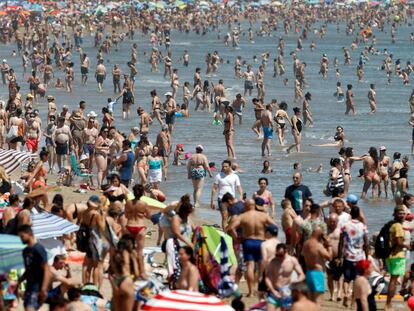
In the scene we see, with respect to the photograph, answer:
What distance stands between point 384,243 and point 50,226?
349 cm

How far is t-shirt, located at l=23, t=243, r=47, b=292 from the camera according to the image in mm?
11086

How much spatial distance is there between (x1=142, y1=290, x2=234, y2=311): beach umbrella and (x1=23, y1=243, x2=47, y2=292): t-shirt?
3.64 ft

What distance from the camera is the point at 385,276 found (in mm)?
14727

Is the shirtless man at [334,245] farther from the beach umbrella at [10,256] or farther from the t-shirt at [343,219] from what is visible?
the beach umbrella at [10,256]

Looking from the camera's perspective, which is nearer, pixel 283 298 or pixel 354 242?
pixel 283 298

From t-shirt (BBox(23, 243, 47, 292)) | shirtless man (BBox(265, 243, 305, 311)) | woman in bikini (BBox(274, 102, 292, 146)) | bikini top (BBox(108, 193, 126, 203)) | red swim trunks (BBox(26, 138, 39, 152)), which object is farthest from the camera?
woman in bikini (BBox(274, 102, 292, 146))

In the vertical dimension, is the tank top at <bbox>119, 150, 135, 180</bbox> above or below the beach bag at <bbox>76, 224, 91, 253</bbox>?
below

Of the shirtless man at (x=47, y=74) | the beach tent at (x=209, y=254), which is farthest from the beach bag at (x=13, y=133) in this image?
the shirtless man at (x=47, y=74)

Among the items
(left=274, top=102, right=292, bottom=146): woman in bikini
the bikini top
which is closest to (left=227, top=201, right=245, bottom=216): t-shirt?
the bikini top

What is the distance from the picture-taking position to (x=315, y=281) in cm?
1165

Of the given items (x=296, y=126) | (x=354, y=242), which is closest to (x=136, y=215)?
(x=354, y=242)

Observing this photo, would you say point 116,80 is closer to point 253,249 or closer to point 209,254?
point 253,249

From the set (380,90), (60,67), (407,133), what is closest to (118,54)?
(60,67)

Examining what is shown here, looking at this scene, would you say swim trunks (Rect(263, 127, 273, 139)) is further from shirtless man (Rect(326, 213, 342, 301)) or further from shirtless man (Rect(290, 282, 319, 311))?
shirtless man (Rect(290, 282, 319, 311))
